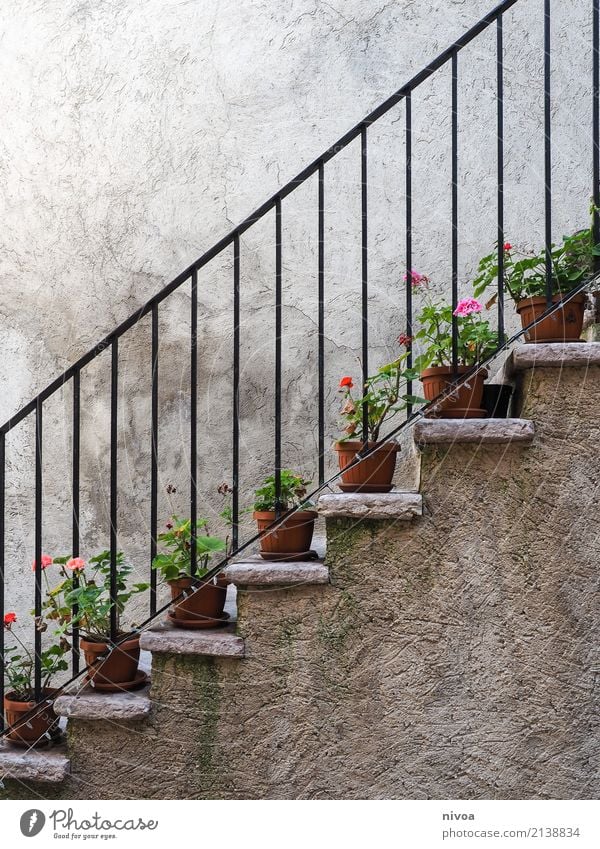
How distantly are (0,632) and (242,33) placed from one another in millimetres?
2920

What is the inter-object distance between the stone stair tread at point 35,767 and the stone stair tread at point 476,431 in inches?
54.3

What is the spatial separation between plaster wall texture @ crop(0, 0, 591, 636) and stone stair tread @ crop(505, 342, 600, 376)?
4.56 ft

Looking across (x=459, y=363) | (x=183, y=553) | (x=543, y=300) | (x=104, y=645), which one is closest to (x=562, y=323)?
(x=543, y=300)

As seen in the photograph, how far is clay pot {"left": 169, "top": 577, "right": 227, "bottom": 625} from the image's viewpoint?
1.99m

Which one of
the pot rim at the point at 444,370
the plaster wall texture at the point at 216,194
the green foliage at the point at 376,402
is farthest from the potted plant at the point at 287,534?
the plaster wall texture at the point at 216,194

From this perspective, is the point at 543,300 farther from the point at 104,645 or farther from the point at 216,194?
the point at 216,194

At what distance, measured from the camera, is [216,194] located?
10.8ft

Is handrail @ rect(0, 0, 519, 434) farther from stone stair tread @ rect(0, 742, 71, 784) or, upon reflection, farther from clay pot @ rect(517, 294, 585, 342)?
stone stair tread @ rect(0, 742, 71, 784)

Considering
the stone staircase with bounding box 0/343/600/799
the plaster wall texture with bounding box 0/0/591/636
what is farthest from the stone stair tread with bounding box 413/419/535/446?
the plaster wall texture with bounding box 0/0/591/636

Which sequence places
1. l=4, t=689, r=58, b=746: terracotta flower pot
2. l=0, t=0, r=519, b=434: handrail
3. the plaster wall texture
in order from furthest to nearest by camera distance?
the plaster wall texture < l=4, t=689, r=58, b=746: terracotta flower pot < l=0, t=0, r=519, b=434: handrail

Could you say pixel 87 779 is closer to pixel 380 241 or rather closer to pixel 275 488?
pixel 275 488

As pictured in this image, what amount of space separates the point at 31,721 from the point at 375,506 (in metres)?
1.22

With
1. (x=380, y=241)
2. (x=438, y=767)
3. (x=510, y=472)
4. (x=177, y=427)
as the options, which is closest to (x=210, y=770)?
(x=438, y=767)

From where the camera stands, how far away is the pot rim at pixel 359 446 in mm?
1898
